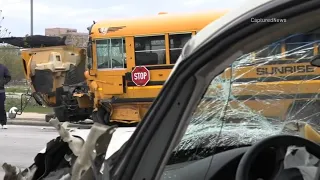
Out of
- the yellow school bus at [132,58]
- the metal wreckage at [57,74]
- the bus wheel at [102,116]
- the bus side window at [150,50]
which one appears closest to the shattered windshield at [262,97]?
the yellow school bus at [132,58]

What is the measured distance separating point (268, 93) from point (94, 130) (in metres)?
0.79

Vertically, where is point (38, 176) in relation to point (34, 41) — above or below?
below

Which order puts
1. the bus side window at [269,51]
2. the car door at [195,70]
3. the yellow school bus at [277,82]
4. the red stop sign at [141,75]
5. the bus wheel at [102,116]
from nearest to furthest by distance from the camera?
the car door at [195,70] → the bus side window at [269,51] → the yellow school bus at [277,82] → the red stop sign at [141,75] → the bus wheel at [102,116]

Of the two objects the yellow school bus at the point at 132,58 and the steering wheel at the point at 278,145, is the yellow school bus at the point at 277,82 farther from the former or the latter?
the yellow school bus at the point at 132,58

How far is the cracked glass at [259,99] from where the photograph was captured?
6.23ft

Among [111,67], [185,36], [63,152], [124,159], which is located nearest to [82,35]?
[111,67]

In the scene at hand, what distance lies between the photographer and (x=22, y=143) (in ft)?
36.7

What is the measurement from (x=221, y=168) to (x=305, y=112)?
0.49 m

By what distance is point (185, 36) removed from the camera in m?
11.1

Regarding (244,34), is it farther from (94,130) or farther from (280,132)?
(280,132)

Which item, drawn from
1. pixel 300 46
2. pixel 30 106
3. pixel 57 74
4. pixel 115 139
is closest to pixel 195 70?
pixel 300 46

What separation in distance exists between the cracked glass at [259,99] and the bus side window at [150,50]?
897 cm

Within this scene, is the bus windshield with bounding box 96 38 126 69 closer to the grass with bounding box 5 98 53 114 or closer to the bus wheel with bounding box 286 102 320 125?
the grass with bounding box 5 98 53 114

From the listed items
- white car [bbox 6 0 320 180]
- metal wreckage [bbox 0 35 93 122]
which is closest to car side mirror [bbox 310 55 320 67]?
white car [bbox 6 0 320 180]
